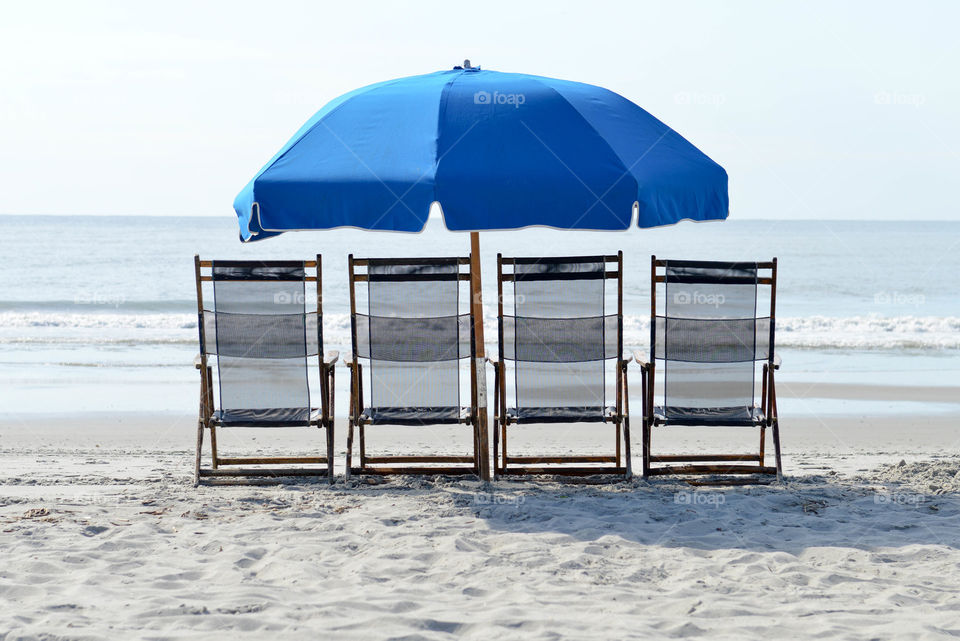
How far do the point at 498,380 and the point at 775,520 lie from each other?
1.51 m

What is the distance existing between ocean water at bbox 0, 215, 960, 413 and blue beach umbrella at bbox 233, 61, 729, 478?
4.40 meters

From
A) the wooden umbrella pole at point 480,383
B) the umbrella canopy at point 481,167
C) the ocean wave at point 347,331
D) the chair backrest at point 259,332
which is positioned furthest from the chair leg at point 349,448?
the ocean wave at point 347,331

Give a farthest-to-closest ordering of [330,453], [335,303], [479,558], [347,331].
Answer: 1. [335,303]
2. [347,331]
3. [330,453]
4. [479,558]

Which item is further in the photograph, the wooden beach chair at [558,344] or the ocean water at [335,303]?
the ocean water at [335,303]

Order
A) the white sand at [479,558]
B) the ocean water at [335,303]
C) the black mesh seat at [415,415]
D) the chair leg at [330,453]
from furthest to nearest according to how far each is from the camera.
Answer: the ocean water at [335,303] → the chair leg at [330,453] → the black mesh seat at [415,415] → the white sand at [479,558]

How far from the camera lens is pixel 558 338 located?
14.9 ft

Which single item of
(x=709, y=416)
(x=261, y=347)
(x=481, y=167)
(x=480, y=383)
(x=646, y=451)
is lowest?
(x=646, y=451)

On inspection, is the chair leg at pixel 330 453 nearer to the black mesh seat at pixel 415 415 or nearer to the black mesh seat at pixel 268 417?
the black mesh seat at pixel 268 417

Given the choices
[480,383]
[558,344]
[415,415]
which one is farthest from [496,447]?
[558,344]

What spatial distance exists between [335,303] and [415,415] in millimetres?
15231

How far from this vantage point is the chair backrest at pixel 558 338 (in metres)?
4.50

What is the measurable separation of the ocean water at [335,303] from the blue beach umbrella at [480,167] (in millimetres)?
4405

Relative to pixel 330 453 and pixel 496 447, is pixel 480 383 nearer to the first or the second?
pixel 496 447

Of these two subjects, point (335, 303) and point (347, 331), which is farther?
point (335, 303)
